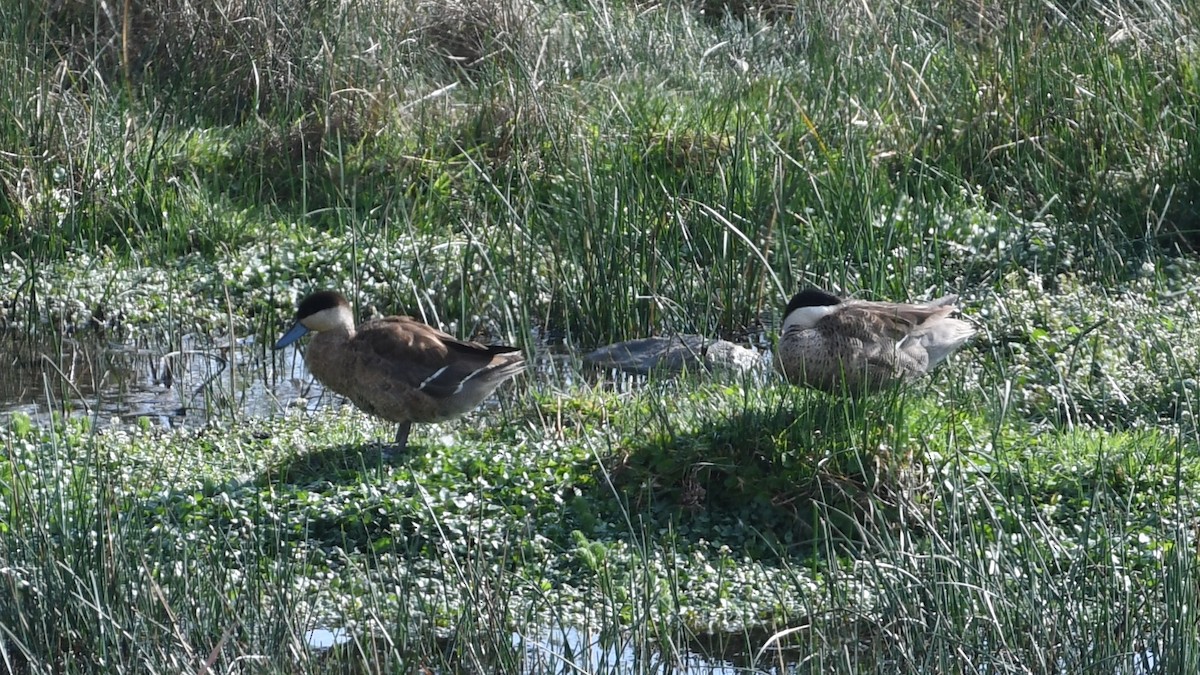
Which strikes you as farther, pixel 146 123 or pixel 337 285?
pixel 146 123

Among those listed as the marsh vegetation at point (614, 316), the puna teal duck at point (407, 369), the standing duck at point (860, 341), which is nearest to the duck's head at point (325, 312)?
the puna teal duck at point (407, 369)

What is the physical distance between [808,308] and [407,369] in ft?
5.20

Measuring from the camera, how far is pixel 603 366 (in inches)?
311

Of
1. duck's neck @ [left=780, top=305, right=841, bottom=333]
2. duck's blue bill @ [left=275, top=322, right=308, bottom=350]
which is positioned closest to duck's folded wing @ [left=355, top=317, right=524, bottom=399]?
duck's blue bill @ [left=275, top=322, right=308, bottom=350]

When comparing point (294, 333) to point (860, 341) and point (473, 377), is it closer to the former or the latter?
point (473, 377)

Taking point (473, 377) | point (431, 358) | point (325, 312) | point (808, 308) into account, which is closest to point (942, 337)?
point (808, 308)

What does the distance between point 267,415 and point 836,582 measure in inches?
144

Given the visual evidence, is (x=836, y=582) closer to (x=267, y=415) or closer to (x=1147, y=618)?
(x=1147, y=618)

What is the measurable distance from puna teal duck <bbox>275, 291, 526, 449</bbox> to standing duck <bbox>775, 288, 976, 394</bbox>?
3.65 feet

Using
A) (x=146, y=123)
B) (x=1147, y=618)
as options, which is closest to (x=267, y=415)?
(x=146, y=123)

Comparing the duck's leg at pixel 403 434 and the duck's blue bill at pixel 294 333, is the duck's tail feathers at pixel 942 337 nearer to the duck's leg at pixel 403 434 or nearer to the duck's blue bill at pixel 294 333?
the duck's leg at pixel 403 434

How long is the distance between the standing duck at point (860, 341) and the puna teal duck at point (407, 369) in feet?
3.65

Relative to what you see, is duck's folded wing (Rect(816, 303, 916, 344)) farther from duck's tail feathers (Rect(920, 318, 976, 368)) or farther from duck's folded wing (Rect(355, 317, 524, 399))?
duck's folded wing (Rect(355, 317, 524, 399))

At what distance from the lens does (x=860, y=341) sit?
6.45 meters
